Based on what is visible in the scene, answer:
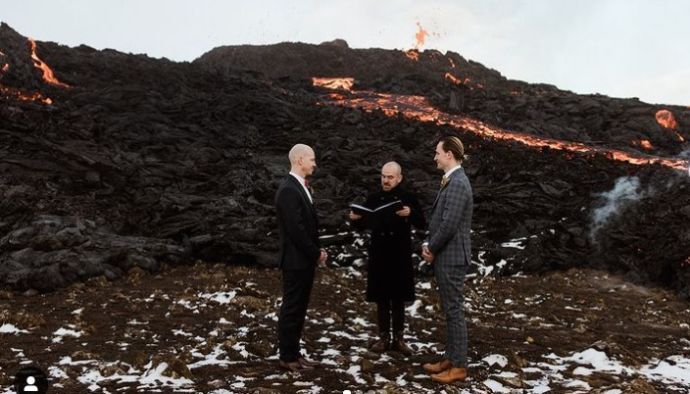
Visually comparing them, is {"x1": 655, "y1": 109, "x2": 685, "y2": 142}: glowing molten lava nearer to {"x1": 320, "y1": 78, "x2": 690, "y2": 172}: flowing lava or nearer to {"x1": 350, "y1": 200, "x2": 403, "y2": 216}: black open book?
{"x1": 320, "y1": 78, "x2": 690, "y2": 172}: flowing lava

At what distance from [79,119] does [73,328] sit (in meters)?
15.6

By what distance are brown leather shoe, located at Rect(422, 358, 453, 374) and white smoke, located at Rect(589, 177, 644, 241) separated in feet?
35.4

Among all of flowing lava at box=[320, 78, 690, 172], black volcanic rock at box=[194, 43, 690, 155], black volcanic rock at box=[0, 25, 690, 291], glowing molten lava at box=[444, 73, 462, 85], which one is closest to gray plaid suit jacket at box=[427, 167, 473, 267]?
black volcanic rock at box=[0, 25, 690, 291]

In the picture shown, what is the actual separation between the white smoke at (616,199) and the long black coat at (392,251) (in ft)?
34.5

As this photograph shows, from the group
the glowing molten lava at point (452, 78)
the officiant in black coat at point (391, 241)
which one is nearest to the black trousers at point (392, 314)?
the officiant in black coat at point (391, 241)

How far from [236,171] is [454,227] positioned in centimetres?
1484

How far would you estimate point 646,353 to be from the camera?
735 cm

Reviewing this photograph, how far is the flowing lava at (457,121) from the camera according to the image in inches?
913

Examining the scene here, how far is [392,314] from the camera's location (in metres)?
6.88

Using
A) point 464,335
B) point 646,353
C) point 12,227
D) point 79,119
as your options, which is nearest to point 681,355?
point 646,353

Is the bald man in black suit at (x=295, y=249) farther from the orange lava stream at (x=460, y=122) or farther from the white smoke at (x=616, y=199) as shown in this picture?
the orange lava stream at (x=460, y=122)

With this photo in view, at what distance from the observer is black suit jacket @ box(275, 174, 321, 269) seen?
5945mm

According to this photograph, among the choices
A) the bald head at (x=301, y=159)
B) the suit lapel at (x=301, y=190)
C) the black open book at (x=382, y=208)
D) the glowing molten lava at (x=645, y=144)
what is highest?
the glowing molten lava at (x=645, y=144)

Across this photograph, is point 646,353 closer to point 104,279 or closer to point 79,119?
point 104,279
